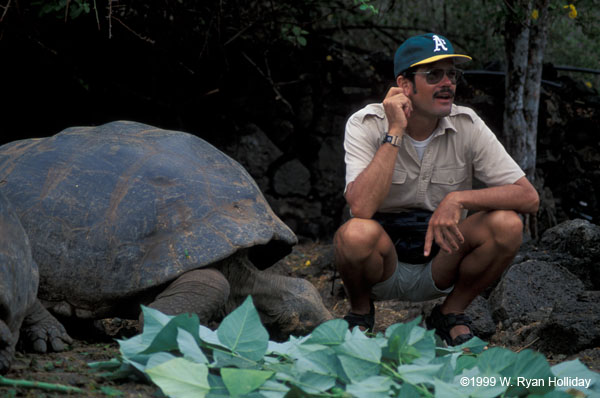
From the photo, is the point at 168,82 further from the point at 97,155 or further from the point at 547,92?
the point at 547,92

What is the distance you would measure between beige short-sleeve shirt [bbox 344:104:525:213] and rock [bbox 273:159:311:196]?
316cm

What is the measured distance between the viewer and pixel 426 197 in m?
3.22

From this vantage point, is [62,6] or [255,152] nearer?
[62,6]

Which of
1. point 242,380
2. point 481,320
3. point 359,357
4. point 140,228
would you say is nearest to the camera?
point 242,380

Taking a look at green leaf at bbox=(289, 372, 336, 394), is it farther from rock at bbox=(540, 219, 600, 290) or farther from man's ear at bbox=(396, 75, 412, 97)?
rock at bbox=(540, 219, 600, 290)

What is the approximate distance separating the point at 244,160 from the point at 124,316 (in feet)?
11.4

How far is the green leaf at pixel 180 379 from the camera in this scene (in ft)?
5.43

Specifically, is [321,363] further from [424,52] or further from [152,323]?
[424,52]

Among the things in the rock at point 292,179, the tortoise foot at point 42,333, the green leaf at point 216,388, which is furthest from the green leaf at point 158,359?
the rock at point 292,179

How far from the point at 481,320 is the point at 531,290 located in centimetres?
53

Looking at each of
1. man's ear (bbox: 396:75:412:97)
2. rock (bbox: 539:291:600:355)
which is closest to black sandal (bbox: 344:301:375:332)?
rock (bbox: 539:291:600:355)

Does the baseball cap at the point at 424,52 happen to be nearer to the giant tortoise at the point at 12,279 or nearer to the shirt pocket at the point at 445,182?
the shirt pocket at the point at 445,182

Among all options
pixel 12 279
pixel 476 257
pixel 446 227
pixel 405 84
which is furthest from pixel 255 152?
pixel 12 279

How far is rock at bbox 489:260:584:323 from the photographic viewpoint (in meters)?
3.68
